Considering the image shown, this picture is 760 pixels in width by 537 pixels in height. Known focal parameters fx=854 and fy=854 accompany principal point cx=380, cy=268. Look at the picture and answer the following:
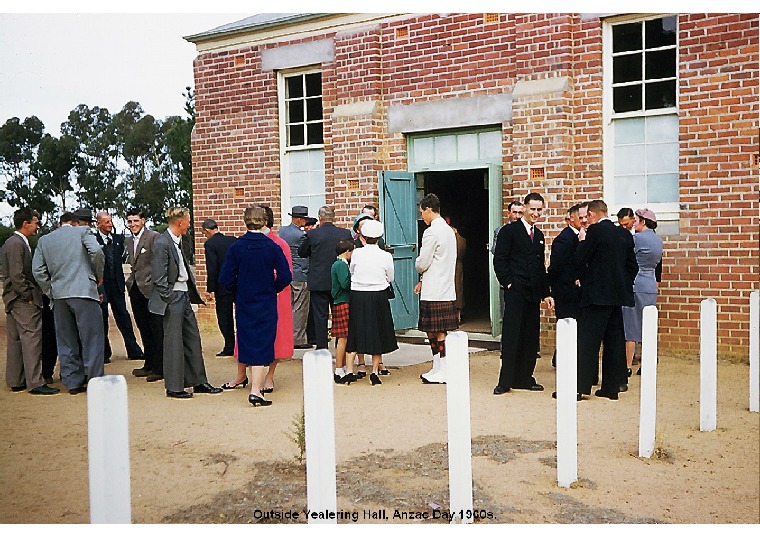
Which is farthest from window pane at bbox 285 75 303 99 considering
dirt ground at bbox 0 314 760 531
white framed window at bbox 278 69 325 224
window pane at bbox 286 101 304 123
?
dirt ground at bbox 0 314 760 531

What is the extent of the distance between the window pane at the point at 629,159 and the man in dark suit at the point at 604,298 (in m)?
2.22

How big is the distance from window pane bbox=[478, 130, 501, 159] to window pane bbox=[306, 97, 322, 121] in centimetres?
272

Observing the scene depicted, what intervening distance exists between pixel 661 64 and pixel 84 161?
625 centimetres

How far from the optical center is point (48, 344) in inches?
358

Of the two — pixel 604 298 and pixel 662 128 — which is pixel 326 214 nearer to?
pixel 604 298

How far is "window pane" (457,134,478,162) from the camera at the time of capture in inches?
439

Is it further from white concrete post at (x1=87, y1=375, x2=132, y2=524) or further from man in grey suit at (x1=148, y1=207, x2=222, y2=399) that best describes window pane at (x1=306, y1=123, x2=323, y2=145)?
white concrete post at (x1=87, y1=375, x2=132, y2=524)

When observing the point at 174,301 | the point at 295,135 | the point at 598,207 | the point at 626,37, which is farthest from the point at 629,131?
the point at 174,301

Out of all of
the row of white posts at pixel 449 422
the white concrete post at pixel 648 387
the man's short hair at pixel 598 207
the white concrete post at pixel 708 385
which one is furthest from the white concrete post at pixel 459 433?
the man's short hair at pixel 598 207

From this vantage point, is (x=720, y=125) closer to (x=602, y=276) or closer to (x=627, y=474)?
(x=602, y=276)

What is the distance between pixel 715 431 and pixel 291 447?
320 centimetres

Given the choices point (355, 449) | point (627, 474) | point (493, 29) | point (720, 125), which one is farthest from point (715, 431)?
point (493, 29)

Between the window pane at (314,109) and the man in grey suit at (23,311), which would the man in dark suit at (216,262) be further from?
the window pane at (314,109)

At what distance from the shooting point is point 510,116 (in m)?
10.6
